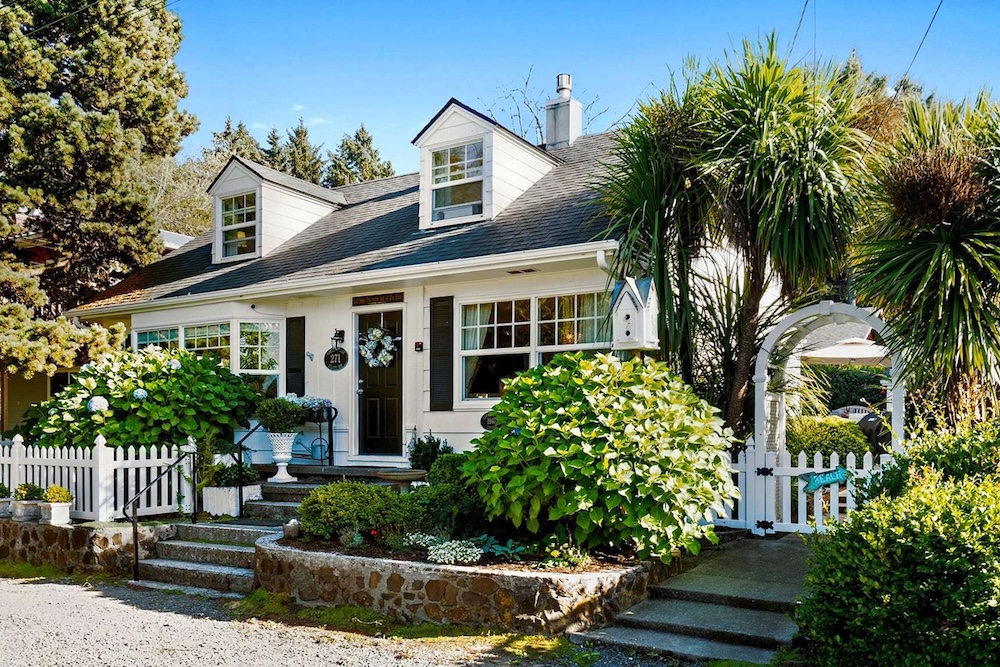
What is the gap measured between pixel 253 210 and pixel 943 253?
1033cm

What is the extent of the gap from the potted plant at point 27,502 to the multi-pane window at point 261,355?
3017 millimetres

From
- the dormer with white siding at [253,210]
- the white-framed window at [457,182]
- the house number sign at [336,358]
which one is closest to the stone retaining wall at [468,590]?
the house number sign at [336,358]

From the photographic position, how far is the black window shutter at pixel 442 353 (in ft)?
33.9

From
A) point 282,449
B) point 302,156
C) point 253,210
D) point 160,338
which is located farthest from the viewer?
point 302,156

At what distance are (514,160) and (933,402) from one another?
20.9 ft

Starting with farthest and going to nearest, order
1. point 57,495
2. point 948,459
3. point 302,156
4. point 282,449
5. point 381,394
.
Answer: point 302,156 → point 381,394 → point 282,449 → point 57,495 → point 948,459

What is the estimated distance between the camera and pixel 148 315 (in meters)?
13.3

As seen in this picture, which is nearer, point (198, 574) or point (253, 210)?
point (198, 574)

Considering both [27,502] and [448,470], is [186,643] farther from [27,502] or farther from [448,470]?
[27,502]

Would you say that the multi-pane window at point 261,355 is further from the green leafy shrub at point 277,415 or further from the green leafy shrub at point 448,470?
the green leafy shrub at point 448,470


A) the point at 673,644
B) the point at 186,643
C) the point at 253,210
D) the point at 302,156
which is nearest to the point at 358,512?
the point at 186,643

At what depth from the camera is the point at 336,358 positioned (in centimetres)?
1129

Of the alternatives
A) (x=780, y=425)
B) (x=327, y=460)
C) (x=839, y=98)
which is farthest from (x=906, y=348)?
(x=327, y=460)

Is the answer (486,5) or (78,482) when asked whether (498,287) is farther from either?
(78,482)
